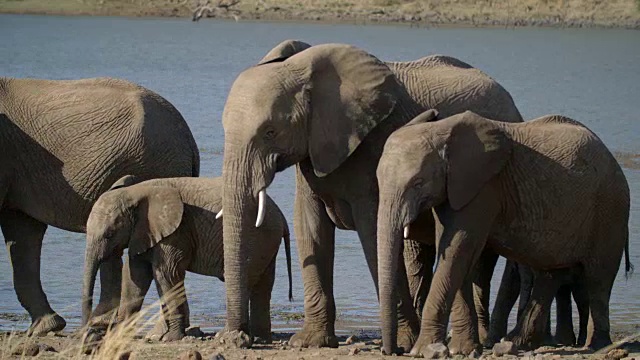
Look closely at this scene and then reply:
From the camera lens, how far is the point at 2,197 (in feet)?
36.8

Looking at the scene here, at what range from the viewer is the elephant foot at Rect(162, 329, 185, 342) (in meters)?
10.4

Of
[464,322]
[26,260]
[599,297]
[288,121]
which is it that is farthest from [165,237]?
[599,297]

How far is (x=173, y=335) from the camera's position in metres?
10.4

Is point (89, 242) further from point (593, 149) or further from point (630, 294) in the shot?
point (630, 294)

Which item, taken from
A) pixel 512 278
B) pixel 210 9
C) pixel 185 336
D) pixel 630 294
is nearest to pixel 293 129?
pixel 185 336

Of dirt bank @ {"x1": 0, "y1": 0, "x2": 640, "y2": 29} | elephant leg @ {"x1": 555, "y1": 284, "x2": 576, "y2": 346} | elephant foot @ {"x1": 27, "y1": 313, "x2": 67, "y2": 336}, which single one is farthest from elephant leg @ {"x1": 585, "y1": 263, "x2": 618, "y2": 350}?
dirt bank @ {"x1": 0, "y1": 0, "x2": 640, "y2": 29}

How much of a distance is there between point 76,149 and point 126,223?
114 centimetres

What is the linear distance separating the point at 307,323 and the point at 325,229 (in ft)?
2.21

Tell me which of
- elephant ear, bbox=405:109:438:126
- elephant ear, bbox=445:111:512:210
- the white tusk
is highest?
elephant ear, bbox=405:109:438:126

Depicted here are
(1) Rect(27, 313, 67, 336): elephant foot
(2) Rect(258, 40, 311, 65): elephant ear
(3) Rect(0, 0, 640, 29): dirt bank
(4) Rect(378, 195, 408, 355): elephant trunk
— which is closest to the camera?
(4) Rect(378, 195, 408, 355): elephant trunk

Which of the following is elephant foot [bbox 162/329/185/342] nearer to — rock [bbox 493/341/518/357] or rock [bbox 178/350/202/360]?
rock [bbox 178/350/202/360]

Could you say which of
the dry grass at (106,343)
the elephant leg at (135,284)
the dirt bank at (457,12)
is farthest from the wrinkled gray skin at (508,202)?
Answer: the dirt bank at (457,12)

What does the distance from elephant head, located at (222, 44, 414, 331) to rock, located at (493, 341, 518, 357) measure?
1.55 metres

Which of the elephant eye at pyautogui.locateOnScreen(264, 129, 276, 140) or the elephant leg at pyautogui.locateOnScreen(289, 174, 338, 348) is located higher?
the elephant eye at pyautogui.locateOnScreen(264, 129, 276, 140)
